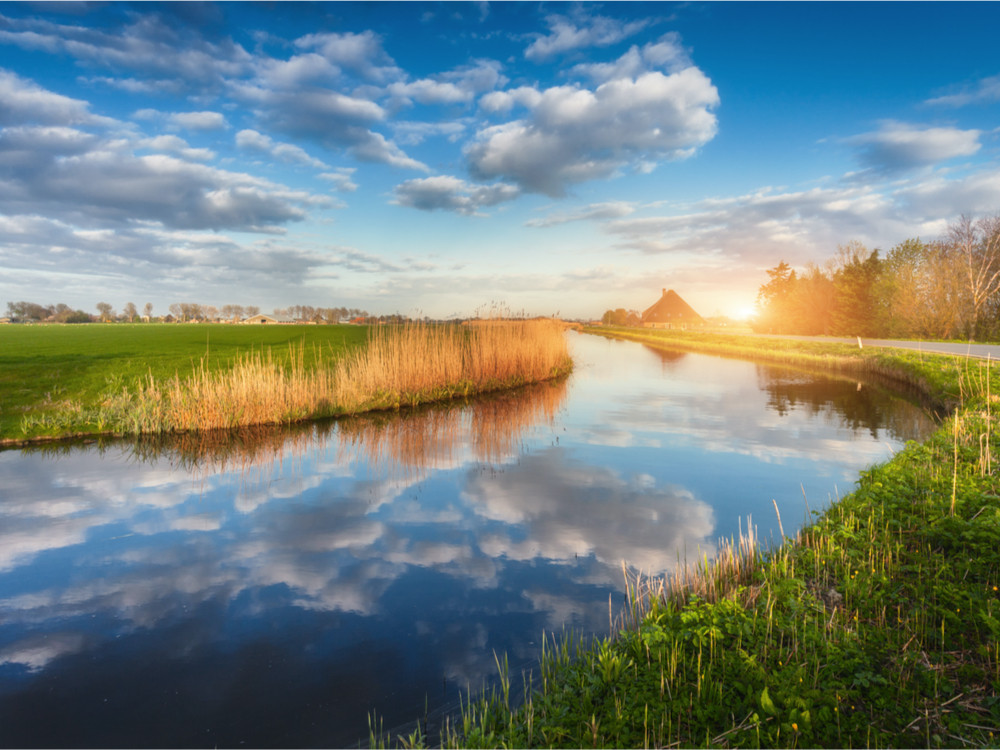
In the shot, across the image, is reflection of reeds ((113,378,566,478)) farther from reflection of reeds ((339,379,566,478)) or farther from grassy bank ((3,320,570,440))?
grassy bank ((3,320,570,440))

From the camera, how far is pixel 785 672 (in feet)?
10.6

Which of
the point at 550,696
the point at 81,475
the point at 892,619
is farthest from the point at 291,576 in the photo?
the point at 81,475

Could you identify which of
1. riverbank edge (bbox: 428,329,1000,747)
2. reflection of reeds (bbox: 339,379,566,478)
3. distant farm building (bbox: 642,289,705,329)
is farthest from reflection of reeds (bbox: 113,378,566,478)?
distant farm building (bbox: 642,289,705,329)

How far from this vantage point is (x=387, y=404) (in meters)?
15.5

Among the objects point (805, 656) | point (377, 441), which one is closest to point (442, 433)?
point (377, 441)

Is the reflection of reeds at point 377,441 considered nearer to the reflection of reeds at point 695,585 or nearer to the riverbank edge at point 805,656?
the reflection of reeds at point 695,585

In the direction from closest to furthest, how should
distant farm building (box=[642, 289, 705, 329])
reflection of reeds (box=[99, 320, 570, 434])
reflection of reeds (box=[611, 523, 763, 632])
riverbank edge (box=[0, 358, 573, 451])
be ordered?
1. reflection of reeds (box=[611, 523, 763, 632])
2. riverbank edge (box=[0, 358, 573, 451])
3. reflection of reeds (box=[99, 320, 570, 434])
4. distant farm building (box=[642, 289, 705, 329])

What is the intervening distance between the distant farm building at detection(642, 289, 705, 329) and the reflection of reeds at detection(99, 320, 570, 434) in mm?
64275

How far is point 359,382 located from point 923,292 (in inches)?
1577

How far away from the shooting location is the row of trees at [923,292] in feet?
110

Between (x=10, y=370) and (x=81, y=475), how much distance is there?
41.2ft

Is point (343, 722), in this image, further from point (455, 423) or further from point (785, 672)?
point (455, 423)

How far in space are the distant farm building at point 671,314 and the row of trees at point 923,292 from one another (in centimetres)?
3155

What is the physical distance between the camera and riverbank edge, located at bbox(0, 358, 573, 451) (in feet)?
38.2
